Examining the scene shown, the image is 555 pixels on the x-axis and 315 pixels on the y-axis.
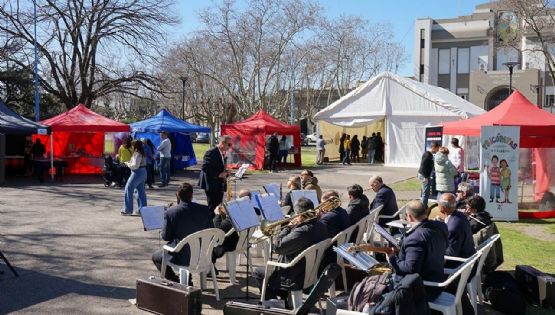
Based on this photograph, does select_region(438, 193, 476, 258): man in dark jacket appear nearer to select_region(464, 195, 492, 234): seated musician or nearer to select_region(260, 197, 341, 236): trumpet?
select_region(464, 195, 492, 234): seated musician

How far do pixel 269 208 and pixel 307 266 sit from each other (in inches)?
69.1

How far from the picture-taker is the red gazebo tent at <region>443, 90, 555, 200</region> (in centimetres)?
1256

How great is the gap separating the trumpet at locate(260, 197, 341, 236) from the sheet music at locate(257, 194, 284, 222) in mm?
750

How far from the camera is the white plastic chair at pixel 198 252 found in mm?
6047

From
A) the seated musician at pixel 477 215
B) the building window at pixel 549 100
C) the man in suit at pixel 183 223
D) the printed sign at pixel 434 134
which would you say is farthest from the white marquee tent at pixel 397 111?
the building window at pixel 549 100

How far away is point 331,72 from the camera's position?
48.1 meters

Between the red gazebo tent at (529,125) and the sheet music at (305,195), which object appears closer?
the sheet music at (305,195)

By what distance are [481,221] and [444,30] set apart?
68.7m

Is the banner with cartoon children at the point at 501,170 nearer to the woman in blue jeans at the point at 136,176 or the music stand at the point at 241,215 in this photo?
the woman in blue jeans at the point at 136,176

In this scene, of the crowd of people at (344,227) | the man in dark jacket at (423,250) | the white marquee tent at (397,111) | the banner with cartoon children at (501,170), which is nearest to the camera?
the man in dark jacket at (423,250)

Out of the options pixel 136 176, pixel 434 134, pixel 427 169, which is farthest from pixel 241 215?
pixel 434 134

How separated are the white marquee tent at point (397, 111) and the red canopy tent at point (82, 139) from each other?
11.6 meters

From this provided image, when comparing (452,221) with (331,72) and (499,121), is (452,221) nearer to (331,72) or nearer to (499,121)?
(499,121)

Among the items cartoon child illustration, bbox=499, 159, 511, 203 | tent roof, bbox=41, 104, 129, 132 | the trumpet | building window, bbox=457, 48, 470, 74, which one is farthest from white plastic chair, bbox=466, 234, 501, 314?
building window, bbox=457, 48, 470, 74
